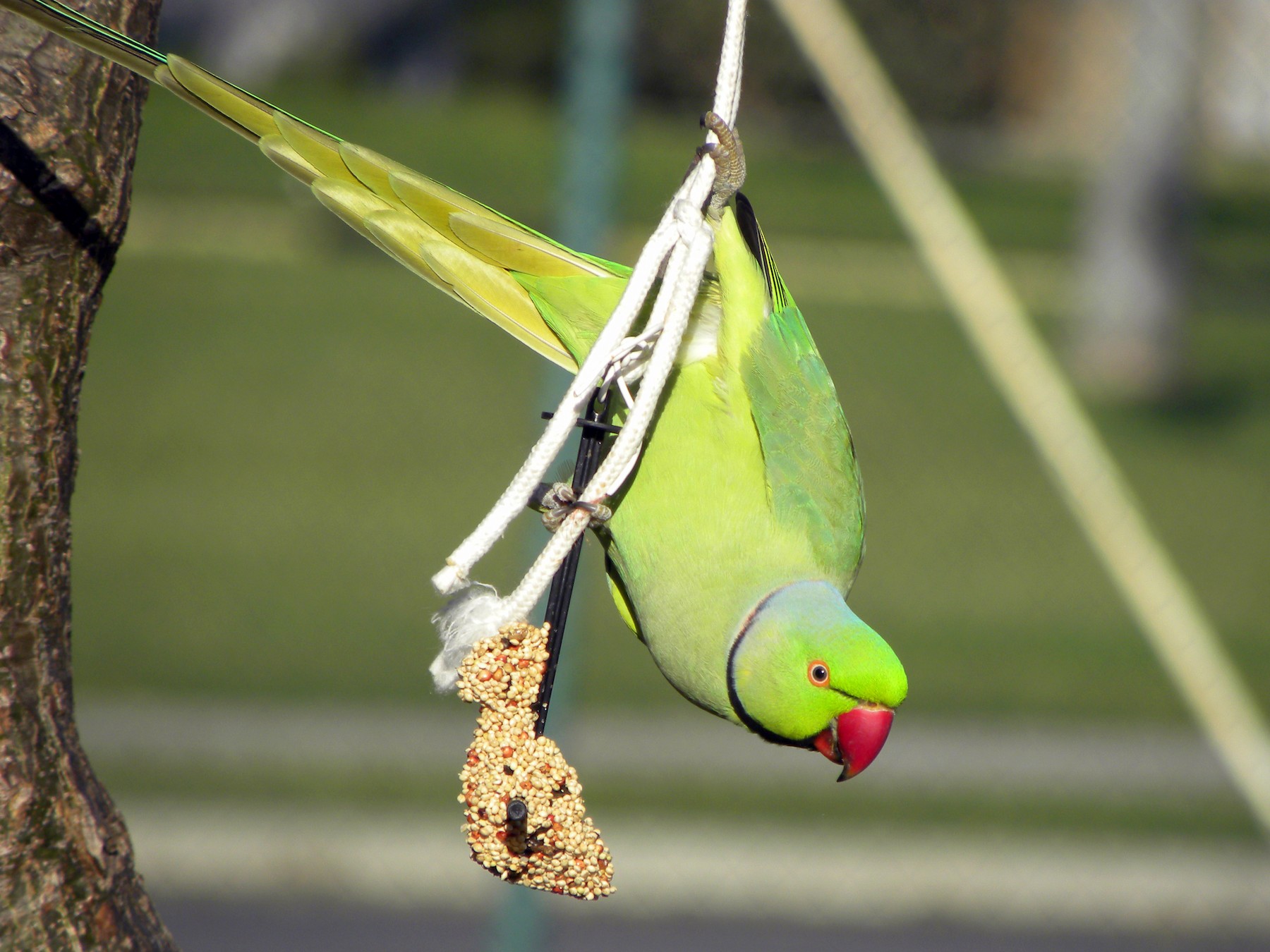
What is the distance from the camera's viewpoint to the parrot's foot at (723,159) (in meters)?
1.62

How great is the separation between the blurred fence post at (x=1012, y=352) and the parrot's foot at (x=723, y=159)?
1.09m

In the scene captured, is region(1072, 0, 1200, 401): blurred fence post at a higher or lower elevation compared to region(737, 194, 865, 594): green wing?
higher

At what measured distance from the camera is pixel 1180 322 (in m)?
9.54

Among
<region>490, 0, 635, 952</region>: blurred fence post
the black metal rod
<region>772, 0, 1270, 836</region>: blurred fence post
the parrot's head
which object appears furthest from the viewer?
<region>490, 0, 635, 952</region>: blurred fence post

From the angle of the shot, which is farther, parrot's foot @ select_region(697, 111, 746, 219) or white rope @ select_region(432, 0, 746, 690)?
parrot's foot @ select_region(697, 111, 746, 219)

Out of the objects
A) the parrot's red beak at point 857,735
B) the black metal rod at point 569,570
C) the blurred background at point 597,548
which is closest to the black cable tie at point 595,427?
the black metal rod at point 569,570

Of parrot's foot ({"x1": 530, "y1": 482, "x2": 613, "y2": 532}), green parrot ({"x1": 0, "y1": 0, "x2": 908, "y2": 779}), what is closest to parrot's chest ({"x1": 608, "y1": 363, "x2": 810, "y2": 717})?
green parrot ({"x1": 0, "y1": 0, "x2": 908, "y2": 779})

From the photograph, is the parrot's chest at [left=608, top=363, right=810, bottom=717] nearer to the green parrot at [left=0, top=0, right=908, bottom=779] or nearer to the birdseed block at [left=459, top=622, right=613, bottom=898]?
the green parrot at [left=0, top=0, right=908, bottom=779]

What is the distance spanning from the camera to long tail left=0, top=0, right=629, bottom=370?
1.36 m

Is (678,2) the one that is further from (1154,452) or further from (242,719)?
(1154,452)

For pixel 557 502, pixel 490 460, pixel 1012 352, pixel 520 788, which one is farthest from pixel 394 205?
pixel 490 460

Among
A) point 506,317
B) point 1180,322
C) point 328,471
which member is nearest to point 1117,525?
point 506,317

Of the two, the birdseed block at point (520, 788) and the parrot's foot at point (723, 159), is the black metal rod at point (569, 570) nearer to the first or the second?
the birdseed block at point (520, 788)

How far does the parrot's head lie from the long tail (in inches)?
23.1
